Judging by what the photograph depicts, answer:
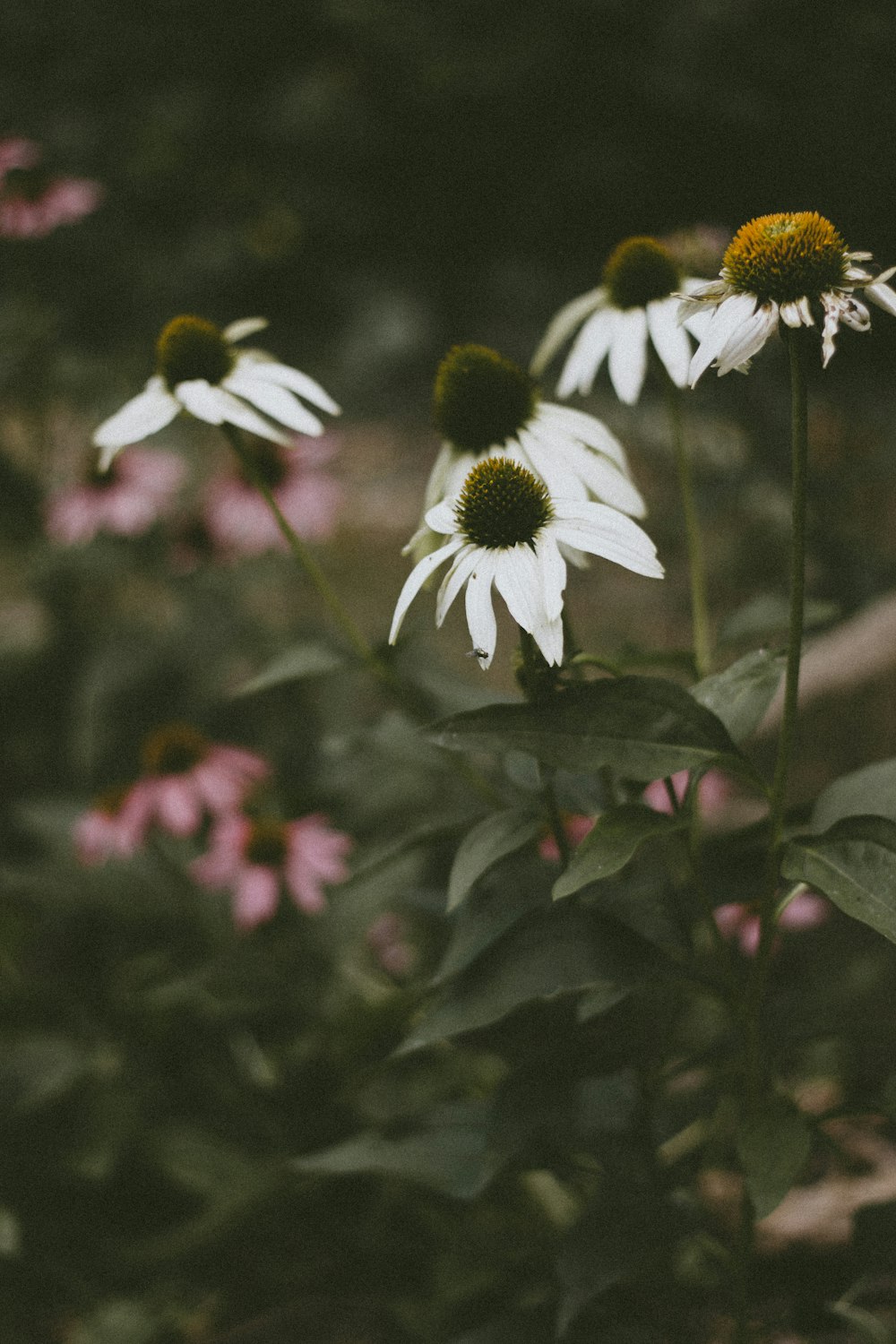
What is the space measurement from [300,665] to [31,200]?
107cm

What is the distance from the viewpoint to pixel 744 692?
70cm

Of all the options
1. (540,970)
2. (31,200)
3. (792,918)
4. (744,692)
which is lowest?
(792,918)

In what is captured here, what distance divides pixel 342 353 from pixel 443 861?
1634 millimetres

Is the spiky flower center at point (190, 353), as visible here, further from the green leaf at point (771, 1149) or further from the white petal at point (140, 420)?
the green leaf at point (771, 1149)

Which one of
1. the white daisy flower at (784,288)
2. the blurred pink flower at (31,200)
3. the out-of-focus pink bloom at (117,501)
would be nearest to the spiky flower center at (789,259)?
the white daisy flower at (784,288)

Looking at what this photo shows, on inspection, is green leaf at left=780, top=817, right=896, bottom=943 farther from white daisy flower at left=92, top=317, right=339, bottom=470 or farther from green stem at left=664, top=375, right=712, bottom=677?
white daisy flower at left=92, top=317, right=339, bottom=470

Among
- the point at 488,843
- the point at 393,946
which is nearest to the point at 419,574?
the point at 488,843

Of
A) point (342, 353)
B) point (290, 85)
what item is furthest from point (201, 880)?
point (290, 85)

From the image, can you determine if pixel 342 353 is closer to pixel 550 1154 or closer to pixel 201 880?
pixel 201 880

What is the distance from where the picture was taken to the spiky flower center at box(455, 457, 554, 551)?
0.61 meters

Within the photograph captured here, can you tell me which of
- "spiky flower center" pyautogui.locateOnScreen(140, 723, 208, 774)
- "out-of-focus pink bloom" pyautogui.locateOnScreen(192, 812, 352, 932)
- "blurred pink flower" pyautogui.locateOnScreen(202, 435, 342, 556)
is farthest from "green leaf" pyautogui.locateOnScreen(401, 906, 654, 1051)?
"blurred pink flower" pyautogui.locateOnScreen(202, 435, 342, 556)

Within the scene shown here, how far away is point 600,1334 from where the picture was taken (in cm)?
81

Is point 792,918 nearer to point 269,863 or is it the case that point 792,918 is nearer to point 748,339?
point 269,863

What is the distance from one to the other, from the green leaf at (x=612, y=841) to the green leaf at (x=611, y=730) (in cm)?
2
